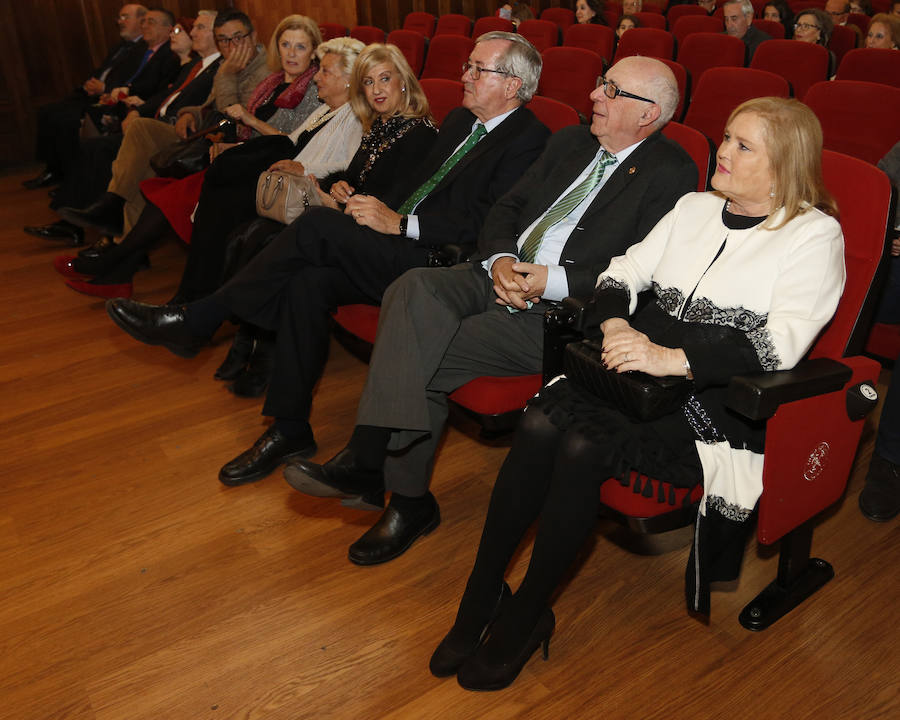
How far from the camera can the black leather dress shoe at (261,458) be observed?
2150 mm

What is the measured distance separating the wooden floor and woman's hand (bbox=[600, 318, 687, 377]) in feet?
1.95

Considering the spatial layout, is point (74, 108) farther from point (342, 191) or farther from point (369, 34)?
point (342, 191)

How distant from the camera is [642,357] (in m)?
1.39

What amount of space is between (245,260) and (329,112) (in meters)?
0.68

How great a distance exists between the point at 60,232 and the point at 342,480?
3105mm

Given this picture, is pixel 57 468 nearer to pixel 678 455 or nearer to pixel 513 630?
pixel 513 630

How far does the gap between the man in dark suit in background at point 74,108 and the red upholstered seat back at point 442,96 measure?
297 cm

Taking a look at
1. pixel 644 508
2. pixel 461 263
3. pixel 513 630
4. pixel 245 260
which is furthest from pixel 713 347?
pixel 245 260

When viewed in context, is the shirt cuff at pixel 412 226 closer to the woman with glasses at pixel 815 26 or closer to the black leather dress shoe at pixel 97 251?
the black leather dress shoe at pixel 97 251

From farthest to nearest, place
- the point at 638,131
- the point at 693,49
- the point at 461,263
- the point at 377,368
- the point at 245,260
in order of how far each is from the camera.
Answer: the point at 693,49 → the point at 245,260 → the point at 461,263 → the point at 638,131 → the point at 377,368

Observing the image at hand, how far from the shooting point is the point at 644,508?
4.58ft

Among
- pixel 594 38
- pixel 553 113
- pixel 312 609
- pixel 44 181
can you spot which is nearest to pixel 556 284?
pixel 553 113

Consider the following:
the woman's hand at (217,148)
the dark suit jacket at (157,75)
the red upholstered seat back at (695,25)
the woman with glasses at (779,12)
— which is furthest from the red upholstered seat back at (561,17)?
the woman's hand at (217,148)

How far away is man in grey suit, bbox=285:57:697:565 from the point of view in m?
1.74
